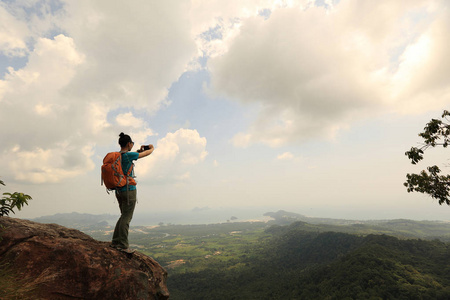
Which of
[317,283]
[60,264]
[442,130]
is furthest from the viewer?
[317,283]

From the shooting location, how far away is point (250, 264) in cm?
11612

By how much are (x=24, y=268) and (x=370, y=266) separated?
8864 centimetres

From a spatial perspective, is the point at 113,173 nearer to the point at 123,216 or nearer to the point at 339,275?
the point at 123,216

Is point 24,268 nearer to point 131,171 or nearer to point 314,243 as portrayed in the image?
point 131,171

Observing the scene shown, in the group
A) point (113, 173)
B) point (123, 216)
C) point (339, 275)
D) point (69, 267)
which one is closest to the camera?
point (69, 267)

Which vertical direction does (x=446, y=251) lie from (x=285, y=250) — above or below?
above

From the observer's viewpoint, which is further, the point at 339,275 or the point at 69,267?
the point at 339,275

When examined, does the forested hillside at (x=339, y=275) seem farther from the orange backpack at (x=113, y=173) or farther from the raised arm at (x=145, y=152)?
the orange backpack at (x=113, y=173)

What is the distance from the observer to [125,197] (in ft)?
21.8

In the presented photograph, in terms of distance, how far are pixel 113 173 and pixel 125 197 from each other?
39.0 inches

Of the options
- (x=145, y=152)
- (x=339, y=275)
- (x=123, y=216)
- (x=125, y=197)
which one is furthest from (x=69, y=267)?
(x=339, y=275)

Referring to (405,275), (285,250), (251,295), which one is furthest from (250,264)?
(405,275)

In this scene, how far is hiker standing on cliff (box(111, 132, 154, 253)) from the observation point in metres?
6.61

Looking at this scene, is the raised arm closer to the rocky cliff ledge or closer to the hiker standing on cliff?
the hiker standing on cliff
